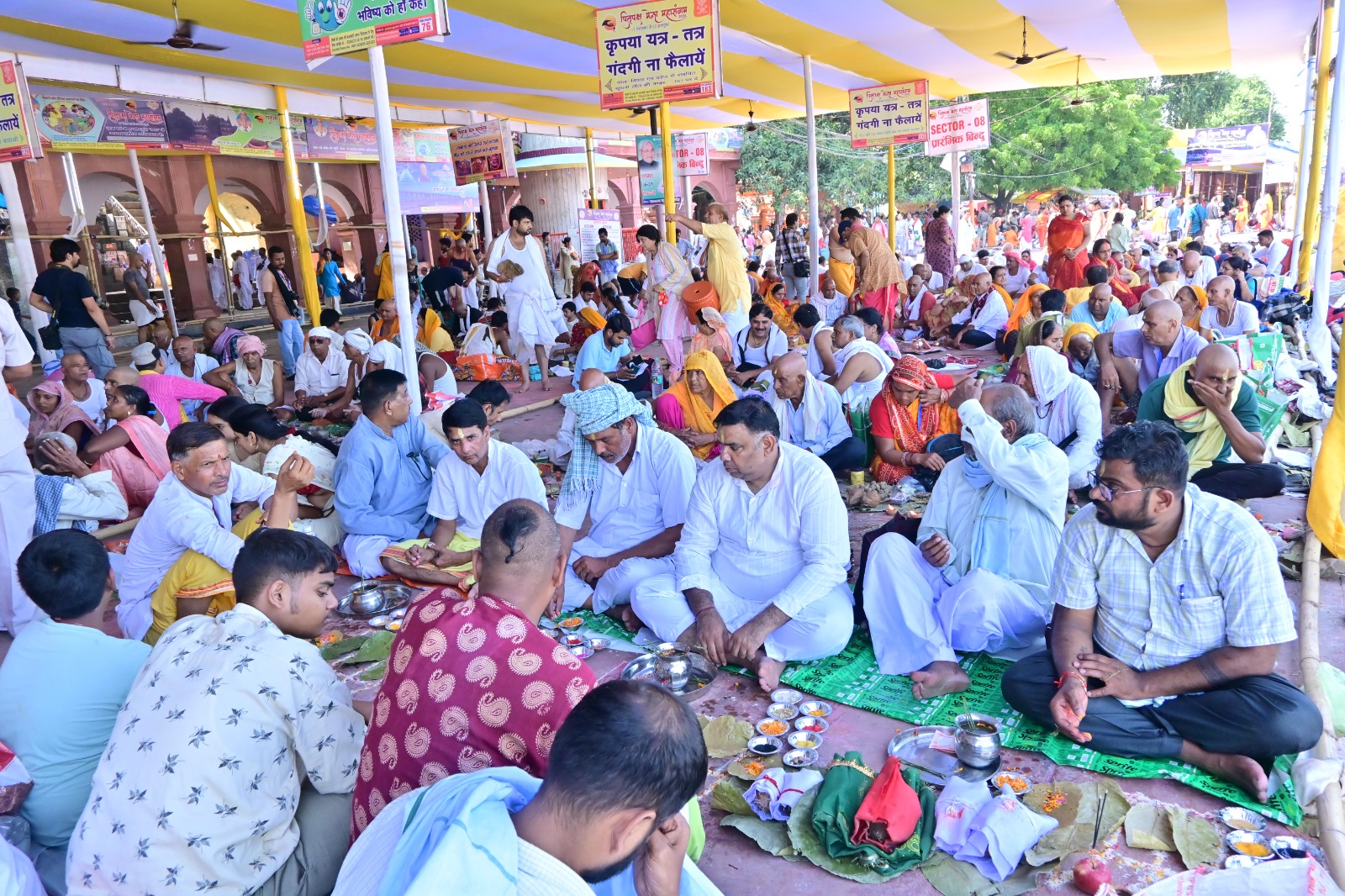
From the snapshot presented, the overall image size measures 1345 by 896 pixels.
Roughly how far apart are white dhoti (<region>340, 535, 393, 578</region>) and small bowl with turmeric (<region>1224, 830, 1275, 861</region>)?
3905 millimetres

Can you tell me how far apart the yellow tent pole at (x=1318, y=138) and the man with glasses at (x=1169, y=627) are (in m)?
7.13

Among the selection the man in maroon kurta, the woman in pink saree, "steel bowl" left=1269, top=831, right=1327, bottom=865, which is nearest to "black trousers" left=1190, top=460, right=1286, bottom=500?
→ "steel bowl" left=1269, top=831, right=1327, bottom=865

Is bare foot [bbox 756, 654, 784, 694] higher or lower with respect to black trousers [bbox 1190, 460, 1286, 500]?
lower

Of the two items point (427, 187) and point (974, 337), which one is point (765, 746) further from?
point (427, 187)

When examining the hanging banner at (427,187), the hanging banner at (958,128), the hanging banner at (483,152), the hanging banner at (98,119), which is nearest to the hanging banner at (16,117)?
the hanging banner at (98,119)

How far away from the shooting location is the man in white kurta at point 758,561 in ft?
11.7

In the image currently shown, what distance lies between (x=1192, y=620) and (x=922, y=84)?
39.0 feet

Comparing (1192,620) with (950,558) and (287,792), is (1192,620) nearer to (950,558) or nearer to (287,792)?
(950,558)

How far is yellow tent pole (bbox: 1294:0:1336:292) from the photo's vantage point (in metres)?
8.46

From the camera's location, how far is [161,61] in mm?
8758

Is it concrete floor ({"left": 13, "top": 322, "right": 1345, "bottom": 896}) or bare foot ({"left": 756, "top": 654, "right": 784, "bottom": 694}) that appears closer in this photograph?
concrete floor ({"left": 13, "top": 322, "right": 1345, "bottom": 896})

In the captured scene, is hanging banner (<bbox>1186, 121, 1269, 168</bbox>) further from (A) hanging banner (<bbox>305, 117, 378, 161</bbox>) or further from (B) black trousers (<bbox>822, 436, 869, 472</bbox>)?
(B) black trousers (<bbox>822, 436, 869, 472</bbox>)

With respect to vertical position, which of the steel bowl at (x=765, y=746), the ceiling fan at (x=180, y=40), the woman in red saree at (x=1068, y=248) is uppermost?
the ceiling fan at (x=180, y=40)

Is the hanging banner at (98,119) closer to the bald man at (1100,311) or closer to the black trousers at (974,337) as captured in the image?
the black trousers at (974,337)
